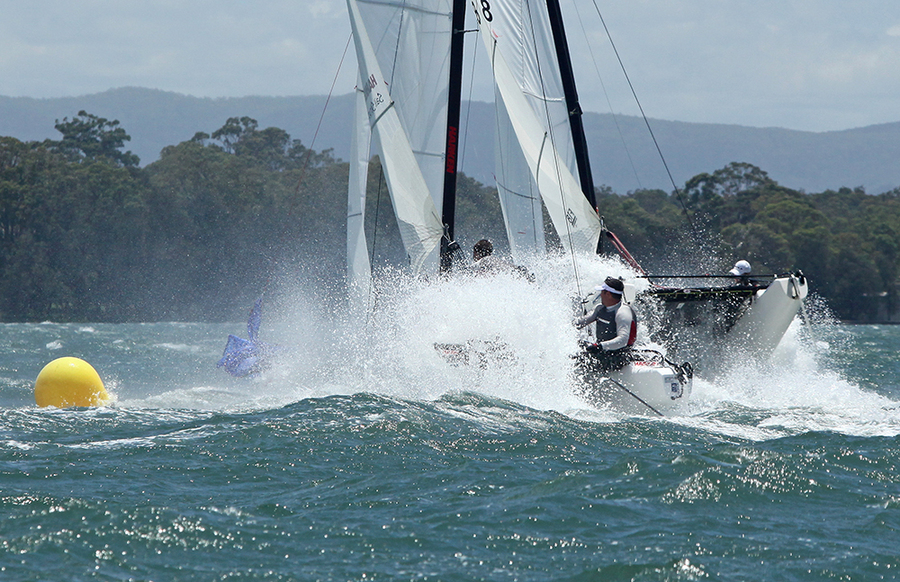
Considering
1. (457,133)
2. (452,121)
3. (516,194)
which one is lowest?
(516,194)

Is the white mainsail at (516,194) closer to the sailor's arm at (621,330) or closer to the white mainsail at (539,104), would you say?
the white mainsail at (539,104)

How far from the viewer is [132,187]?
5238 centimetres

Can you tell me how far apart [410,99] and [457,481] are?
667cm

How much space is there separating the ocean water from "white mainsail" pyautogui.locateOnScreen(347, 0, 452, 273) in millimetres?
1394

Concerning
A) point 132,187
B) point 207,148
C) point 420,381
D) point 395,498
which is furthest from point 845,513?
point 207,148

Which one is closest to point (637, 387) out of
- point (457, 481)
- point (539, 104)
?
point (457, 481)

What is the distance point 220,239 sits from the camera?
52.3 meters

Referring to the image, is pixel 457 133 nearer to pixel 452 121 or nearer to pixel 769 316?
pixel 452 121

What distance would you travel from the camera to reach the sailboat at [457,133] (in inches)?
441

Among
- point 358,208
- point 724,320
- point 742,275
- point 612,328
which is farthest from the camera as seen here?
point 358,208

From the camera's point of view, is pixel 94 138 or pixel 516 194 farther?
pixel 94 138

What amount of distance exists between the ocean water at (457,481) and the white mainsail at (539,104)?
Answer: 236 centimetres

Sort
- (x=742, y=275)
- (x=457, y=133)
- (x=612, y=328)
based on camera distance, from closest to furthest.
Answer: (x=612, y=328)
(x=742, y=275)
(x=457, y=133)

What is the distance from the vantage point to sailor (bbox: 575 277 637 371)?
355 inches
